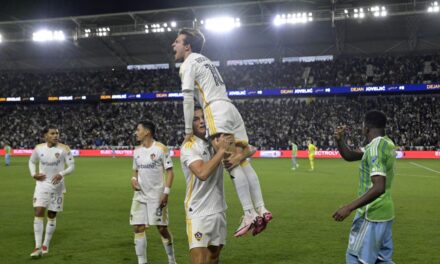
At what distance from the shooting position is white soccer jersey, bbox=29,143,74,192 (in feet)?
29.2

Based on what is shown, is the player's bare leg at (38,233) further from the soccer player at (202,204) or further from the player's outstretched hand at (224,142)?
the player's outstretched hand at (224,142)

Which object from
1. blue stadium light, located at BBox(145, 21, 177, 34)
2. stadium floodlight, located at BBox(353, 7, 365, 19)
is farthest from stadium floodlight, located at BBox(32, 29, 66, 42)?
stadium floodlight, located at BBox(353, 7, 365, 19)

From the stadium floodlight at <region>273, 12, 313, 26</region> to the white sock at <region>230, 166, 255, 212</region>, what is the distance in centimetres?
3944

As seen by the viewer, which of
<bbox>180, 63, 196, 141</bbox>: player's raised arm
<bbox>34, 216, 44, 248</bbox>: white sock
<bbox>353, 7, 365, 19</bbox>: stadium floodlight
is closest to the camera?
<bbox>180, 63, 196, 141</bbox>: player's raised arm

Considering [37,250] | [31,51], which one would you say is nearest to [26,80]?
[31,51]

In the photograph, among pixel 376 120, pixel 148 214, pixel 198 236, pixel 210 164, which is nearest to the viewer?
pixel 210 164

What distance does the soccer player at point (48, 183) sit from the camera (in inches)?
339

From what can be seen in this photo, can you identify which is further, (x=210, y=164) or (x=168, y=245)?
(x=168, y=245)

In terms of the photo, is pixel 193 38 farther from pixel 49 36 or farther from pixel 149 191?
pixel 49 36

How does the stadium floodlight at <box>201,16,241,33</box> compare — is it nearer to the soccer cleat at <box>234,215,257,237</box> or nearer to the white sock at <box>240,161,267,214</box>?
the white sock at <box>240,161,267,214</box>

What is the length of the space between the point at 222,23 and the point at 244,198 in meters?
40.9

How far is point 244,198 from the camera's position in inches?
177

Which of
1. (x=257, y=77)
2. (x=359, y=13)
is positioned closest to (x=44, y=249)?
(x=359, y=13)

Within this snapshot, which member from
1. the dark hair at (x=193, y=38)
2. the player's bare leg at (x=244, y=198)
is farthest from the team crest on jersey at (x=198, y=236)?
the dark hair at (x=193, y=38)
